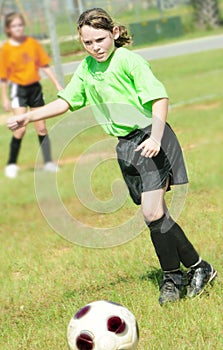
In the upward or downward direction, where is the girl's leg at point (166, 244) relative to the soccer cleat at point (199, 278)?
upward

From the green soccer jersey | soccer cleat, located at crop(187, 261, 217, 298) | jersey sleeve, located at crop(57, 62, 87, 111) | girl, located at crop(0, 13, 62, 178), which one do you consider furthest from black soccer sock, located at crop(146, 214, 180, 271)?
girl, located at crop(0, 13, 62, 178)

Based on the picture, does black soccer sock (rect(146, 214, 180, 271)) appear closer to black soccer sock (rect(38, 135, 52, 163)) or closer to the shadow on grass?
the shadow on grass

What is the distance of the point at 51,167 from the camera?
30.7ft

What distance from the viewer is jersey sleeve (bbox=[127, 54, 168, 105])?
400cm

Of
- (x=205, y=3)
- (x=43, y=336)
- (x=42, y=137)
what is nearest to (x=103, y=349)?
(x=43, y=336)

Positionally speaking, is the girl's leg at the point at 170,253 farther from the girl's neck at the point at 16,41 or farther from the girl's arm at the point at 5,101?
the girl's neck at the point at 16,41

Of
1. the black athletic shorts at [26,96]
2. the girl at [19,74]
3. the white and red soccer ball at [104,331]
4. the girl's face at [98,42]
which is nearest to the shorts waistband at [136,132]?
the girl's face at [98,42]

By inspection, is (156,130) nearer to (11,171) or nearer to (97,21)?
(97,21)

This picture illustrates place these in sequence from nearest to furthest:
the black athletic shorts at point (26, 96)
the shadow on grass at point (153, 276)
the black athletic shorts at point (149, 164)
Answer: the black athletic shorts at point (149, 164) < the shadow on grass at point (153, 276) < the black athletic shorts at point (26, 96)

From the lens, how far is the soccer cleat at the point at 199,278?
4.31m

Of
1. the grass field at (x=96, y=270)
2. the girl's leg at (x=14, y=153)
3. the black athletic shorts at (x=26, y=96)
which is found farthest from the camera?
the girl's leg at (x=14, y=153)

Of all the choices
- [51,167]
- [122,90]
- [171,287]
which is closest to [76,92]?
[122,90]

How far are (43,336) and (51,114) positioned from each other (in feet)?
4.18

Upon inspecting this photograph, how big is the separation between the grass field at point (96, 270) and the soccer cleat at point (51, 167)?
11 centimetres
